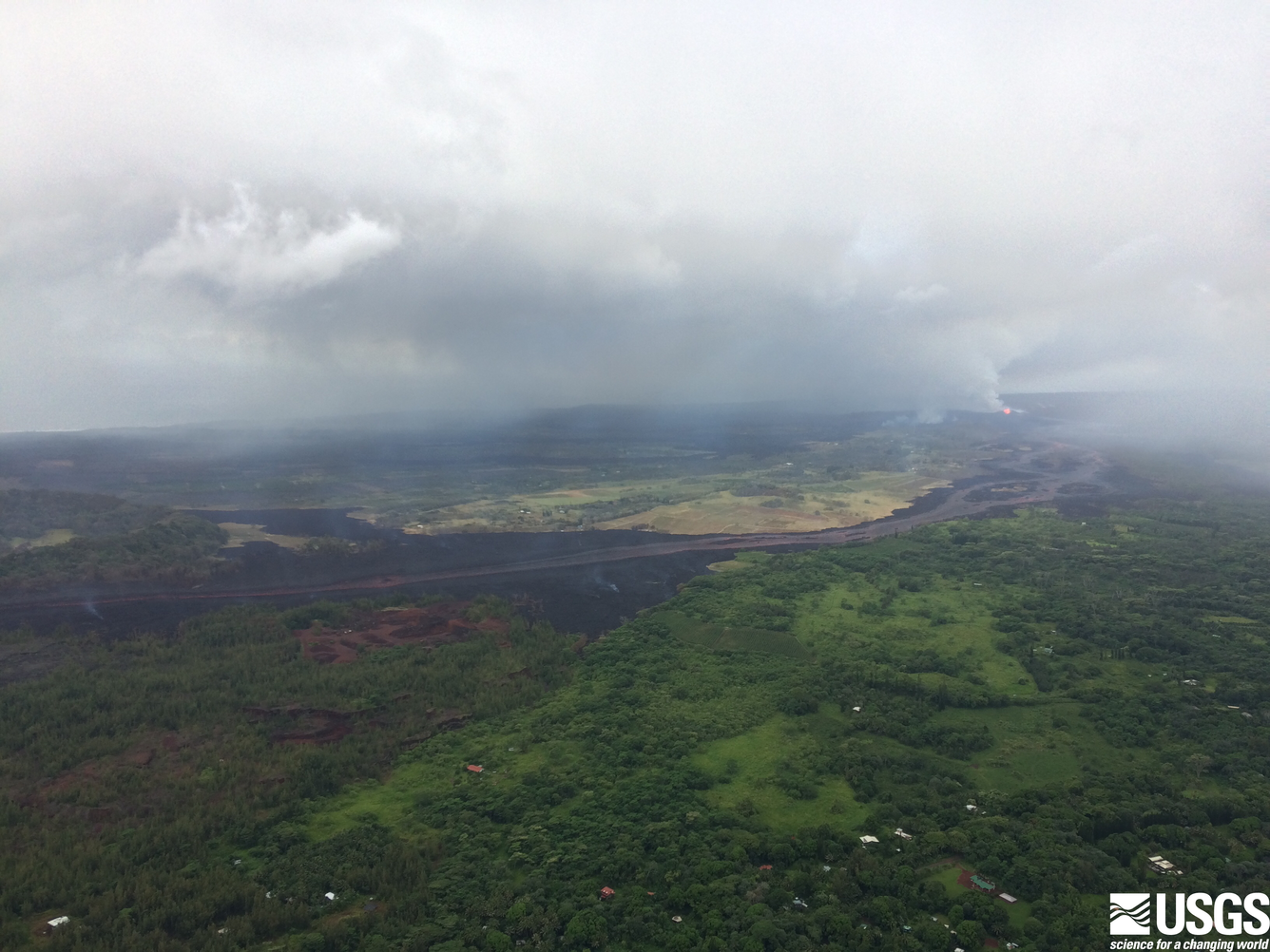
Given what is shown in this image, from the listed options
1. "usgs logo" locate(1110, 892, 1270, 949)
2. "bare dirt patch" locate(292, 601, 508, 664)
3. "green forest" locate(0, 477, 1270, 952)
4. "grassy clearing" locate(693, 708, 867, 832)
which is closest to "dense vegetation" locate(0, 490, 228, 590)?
"green forest" locate(0, 477, 1270, 952)

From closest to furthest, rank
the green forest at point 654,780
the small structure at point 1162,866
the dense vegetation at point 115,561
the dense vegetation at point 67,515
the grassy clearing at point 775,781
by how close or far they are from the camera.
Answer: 1. the green forest at point 654,780
2. the small structure at point 1162,866
3. the grassy clearing at point 775,781
4. the dense vegetation at point 115,561
5. the dense vegetation at point 67,515

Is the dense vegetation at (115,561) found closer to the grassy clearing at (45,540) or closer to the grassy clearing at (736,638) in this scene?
the grassy clearing at (45,540)

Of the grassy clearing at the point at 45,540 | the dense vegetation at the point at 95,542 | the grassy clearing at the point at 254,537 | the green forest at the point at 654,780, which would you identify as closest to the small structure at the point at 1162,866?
the green forest at the point at 654,780

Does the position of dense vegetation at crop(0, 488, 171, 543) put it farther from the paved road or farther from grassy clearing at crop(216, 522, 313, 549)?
the paved road

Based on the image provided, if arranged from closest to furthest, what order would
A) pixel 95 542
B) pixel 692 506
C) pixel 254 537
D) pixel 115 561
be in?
pixel 115 561 → pixel 95 542 → pixel 254 537 → pixel 692 506

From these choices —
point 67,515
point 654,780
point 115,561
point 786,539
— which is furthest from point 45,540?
point 786,539

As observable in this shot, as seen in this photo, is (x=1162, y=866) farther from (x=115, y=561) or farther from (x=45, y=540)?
(x=45, y=540)
